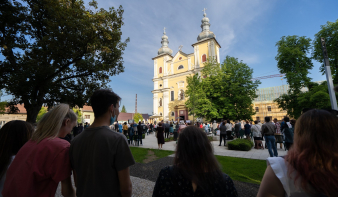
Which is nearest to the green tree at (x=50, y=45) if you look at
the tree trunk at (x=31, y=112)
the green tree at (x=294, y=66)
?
the tree trunk at (x=31, y=112)

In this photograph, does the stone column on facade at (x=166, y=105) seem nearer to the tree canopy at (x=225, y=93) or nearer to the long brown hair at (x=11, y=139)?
the tree canopy at (x=225, y=93)

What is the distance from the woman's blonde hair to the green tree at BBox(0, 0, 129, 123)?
9.38m

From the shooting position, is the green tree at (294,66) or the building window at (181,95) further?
the building window at (181,95)

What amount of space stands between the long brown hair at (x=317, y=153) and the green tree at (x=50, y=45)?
11.3 metres

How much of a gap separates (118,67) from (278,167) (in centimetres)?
1305

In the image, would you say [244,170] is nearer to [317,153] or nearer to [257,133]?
[257,133]

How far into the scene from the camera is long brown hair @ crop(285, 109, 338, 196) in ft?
3.46

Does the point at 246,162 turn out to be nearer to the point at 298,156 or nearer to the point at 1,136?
the point at 298,156

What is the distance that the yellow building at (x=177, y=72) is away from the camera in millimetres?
36812

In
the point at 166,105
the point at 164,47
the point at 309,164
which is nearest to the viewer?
→ the point at 309,164

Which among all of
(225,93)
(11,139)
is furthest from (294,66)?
(11,139)

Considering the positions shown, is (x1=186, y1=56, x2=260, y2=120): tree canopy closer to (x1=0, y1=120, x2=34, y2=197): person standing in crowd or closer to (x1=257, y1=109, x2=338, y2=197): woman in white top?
(x1=0, y1=120, x2=34, y2=197): person standing in crowd

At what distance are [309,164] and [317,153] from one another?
11 centimetres

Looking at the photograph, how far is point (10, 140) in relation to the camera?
6.57ft
